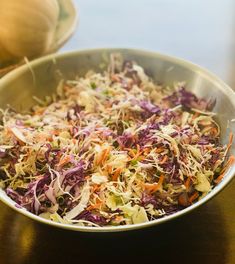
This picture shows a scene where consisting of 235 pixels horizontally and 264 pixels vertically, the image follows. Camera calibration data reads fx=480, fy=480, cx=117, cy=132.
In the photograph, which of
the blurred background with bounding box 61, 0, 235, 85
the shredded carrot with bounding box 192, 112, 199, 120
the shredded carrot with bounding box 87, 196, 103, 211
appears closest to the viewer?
the shredded carrot with bounding box 87, 196, 103, 211

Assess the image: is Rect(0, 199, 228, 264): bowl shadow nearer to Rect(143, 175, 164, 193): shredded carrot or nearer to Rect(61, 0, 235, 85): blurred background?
Rect(143, 175, 164, 193): shredded carrot

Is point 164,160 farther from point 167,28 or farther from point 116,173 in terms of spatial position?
point 167,28

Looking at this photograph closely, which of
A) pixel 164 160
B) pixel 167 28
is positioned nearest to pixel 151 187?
pixel 164 160

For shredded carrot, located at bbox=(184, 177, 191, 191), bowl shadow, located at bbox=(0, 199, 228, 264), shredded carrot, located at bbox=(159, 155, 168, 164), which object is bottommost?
bowl shadow, located at bbox=(0, 199, 228, 264)

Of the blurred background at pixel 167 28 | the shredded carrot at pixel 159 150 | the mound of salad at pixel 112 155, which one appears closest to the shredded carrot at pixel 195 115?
the mound of salad at pixel 112 155

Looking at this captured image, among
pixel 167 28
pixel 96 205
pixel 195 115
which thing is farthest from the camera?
pixel 167 28

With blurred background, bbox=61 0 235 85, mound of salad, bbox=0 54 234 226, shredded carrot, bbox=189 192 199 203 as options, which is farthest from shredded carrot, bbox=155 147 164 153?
blurred background, bbox=61 0 235 85

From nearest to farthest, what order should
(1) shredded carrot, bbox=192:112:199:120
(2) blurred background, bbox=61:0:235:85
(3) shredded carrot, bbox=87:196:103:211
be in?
(3) shredded carrot, bbox=87:196:103:211 → (1) shredded carrot, bbox=192:112:199:120 → (2) blurred background, bbox=61:0:235:85

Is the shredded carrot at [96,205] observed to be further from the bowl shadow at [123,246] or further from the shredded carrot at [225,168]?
the shredded carrot at [225,168]
